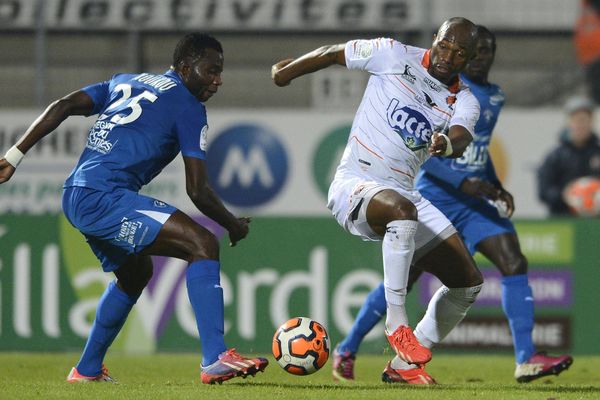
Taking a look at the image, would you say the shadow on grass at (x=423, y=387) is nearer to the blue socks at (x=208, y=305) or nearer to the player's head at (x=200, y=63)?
the blue socks at (x=208, y=305)

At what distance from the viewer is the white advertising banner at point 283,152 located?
15.4 meters

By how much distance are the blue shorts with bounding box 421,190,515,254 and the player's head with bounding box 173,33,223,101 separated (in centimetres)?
245

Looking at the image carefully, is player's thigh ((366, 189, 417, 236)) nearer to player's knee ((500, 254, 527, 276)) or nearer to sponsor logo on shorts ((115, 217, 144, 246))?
sponsor logo on shorts ((115, 217, 144, 246))

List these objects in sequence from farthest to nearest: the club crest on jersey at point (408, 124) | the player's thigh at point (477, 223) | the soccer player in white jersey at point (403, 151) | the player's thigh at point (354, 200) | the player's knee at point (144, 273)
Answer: the player's thigh at point (477, 223) → the player's knee at point (144, 273) → the club crest on jersey at point (408, 124) → the player's thigh at point (354, 200) → the soccer player in white jersey at point (403, 151)

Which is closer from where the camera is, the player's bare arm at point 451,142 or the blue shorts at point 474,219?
the player's bare arm at point 451,142

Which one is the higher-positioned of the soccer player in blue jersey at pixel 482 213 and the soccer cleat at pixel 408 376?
the soccer player in blue jersey at pixel 482 213

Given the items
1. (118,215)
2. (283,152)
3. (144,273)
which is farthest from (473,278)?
(283,152)

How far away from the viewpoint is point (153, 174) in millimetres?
7238

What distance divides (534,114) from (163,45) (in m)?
5.19

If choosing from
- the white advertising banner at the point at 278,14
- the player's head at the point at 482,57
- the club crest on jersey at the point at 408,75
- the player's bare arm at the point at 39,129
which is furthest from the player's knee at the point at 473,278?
the white advertising banner at the point at 278,14

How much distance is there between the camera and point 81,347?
1132cm

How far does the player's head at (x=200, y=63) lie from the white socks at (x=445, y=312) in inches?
80.2

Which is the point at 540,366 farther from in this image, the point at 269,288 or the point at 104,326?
the point at 269,288

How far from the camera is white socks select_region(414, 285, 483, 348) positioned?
25.5ft
